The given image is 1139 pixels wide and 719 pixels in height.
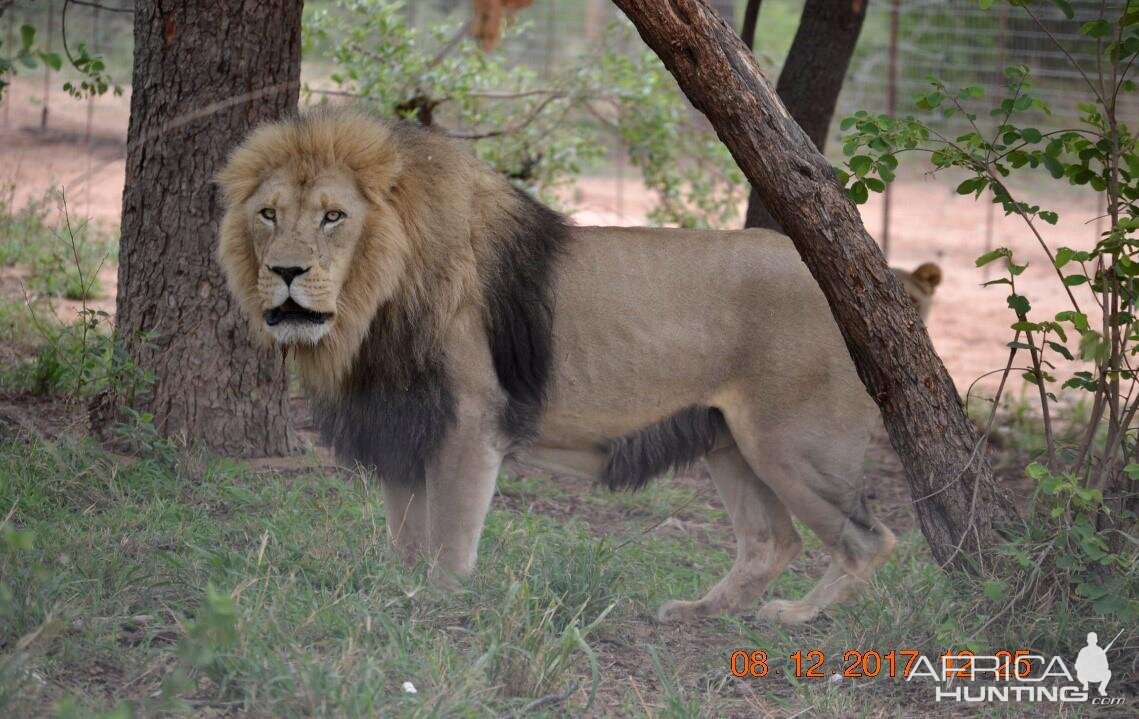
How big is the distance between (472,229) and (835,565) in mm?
1649

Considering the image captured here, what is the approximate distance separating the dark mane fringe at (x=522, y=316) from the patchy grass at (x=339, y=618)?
475 mm

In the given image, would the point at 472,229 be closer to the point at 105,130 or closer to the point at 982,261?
the point at 982,261

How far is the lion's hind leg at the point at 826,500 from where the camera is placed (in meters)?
4.14

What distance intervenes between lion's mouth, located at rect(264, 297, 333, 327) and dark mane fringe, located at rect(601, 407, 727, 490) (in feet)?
3.46

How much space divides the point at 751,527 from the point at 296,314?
1.75 m

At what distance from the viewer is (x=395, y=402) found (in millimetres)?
3926

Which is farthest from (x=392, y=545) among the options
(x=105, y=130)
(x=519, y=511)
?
(x=105, y=130)

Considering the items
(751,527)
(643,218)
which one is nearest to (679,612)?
(751,527)

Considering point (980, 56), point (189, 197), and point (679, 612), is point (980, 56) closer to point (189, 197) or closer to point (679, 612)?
point (189, 197)

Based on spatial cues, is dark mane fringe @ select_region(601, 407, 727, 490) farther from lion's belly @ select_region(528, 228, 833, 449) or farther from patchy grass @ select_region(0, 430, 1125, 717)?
patchy grass @ select_region(0, 430, 1125, 717)

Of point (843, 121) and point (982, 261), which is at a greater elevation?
point (843, 121)

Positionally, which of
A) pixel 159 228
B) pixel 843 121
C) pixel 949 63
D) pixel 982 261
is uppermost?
pixel 949 63

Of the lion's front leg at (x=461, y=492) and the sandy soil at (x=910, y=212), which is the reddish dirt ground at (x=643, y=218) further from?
the lion's front leg at (x=461, y=492)

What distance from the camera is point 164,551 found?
12.3 ft
